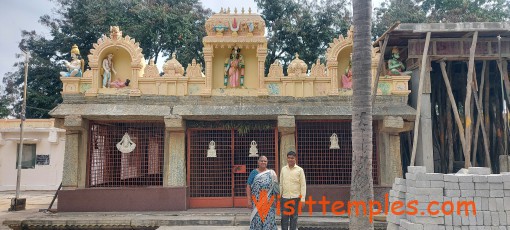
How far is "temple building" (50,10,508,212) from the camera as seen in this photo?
1116cm

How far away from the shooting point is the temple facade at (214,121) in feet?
36.6

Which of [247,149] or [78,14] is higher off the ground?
[78,14]

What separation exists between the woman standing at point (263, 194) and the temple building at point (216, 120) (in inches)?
152

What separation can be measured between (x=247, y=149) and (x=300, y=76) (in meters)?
2.73

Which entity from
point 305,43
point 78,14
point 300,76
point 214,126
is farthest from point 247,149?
point 78,14

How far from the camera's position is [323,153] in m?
11.9

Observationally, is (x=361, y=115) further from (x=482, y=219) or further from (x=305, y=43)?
(x=305, y=43)

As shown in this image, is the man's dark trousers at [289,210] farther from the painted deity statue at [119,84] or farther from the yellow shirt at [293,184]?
the painted deity statue at [119,84]

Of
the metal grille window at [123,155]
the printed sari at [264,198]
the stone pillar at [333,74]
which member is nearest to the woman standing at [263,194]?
the printed sari at [264,198]

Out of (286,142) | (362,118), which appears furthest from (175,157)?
(362,118)

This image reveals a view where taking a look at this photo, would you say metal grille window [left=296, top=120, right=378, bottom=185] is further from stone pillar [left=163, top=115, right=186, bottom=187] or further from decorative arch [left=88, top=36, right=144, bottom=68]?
decorative arch [left=88, top=36, right=144, bottom=68]

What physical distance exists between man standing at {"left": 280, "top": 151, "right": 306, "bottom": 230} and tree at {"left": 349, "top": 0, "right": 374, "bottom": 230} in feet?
3.63

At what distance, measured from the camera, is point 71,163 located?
36.8 feet

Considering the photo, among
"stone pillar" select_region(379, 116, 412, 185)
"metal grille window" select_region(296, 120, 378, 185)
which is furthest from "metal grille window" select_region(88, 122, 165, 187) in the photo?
"stone pillar" select_region(379, 116, 412, 185)
